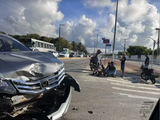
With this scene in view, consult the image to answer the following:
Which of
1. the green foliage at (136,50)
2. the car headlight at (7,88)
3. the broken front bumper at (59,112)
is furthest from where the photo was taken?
the green foliage at (136,50)

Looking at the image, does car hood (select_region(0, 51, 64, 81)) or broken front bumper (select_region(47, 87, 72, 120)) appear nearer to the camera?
car hood (select_region(0, 51, 64, 81))

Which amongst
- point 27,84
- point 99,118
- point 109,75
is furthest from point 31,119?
point 109,75

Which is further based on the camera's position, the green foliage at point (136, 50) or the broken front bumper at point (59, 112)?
the green foliage at point (136, 50)

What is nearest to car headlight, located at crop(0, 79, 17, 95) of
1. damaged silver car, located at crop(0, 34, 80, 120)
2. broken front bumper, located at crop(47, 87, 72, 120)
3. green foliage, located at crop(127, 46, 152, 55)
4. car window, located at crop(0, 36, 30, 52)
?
damaged silver car, located at crop(0, 34, 80, 120)

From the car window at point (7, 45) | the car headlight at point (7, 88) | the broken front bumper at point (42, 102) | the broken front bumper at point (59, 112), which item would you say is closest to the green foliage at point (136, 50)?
the car window at point (7, 45)

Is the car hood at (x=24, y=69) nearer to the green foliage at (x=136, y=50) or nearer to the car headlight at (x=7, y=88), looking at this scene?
the car headlight at (x=7, y=88)

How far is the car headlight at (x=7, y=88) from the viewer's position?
6.43 ft

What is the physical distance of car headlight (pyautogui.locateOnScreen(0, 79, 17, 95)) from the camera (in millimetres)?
1961

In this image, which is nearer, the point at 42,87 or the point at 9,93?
the point at 9,93

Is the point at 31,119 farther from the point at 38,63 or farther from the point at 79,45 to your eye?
the point at 79,45

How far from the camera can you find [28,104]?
2496 millimetres

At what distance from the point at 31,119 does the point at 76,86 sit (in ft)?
4.49

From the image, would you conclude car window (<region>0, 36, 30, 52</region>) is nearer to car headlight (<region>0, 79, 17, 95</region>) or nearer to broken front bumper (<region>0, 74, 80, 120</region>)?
broken front bumper (<region>0, 74, 80, 120</region>)

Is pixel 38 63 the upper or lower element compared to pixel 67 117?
upper
